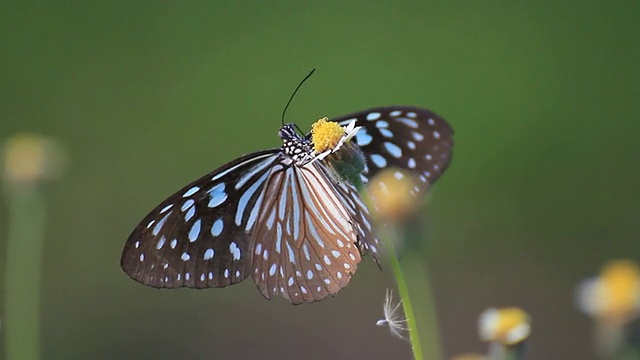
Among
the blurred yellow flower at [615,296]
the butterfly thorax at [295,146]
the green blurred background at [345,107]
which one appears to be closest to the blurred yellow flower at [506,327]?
the blurred yellow flower at [615,296]

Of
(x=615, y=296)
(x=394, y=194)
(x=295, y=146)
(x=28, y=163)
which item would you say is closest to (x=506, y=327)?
(x=615, y=296)

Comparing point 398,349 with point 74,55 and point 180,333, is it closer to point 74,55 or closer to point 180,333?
point 180,333

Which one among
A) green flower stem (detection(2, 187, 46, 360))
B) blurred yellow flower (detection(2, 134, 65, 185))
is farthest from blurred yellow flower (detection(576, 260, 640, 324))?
blurred yellow flower (detection(2, 134, 65, 185))

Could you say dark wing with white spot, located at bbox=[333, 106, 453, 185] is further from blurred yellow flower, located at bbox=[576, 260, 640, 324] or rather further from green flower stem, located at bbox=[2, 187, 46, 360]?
green flower stem, located at bbox=[2, 187, 46, 360]

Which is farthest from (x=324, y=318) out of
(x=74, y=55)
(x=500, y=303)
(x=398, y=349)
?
(x=74, y=55)

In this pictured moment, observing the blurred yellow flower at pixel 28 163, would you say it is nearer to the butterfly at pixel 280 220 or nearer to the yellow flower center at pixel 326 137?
the butterfly at pixel 280 220

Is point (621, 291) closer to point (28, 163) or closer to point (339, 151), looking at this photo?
point (339, 151)
